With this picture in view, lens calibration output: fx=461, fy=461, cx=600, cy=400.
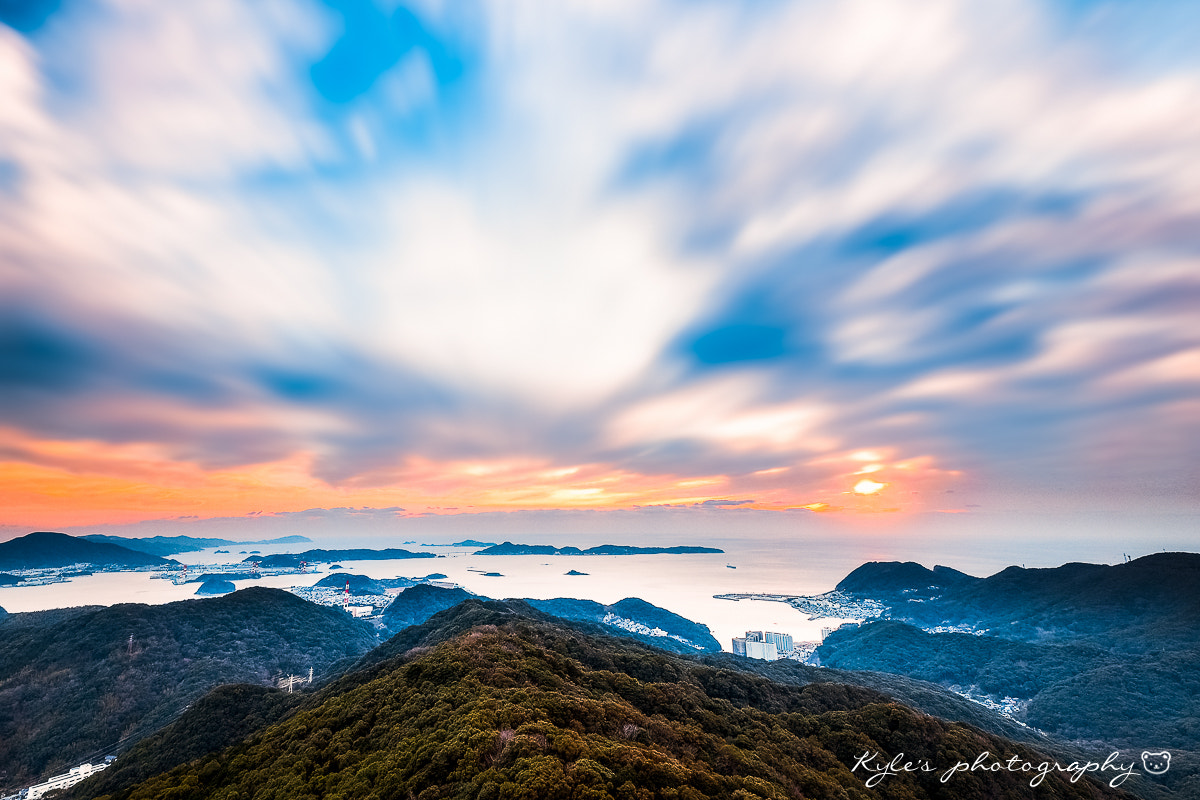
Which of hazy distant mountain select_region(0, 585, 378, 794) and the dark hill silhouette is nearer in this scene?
hazy distant mountain select_region(0, 585, 378, 794)

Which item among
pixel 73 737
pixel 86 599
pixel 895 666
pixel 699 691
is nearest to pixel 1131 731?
pixel 895 666

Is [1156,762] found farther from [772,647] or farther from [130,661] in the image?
[130,661]

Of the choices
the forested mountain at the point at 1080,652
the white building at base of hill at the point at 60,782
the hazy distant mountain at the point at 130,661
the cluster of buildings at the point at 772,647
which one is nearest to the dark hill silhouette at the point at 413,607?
the hazy distant mountain at the point at 130,661

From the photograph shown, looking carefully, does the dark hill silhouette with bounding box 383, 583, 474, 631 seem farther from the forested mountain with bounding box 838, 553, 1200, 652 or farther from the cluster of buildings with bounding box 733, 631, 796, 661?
the forested mountain with bounding box 838, 553, 1200, 652

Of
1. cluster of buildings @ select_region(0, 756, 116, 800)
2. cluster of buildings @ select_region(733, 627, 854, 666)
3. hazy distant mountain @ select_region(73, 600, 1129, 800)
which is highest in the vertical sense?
hazy distant mountain @ select_region(73, 600, 1129, 800)

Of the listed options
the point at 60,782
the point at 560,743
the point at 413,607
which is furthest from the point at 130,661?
the point at 560,743

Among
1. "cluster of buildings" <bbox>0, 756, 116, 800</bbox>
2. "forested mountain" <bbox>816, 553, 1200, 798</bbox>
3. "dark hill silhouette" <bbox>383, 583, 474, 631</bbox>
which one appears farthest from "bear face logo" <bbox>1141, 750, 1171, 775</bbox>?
"dark hill silhouette" <bbox>383, 583, 474, 631</bbox>

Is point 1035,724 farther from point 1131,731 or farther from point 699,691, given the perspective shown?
point 699,691
